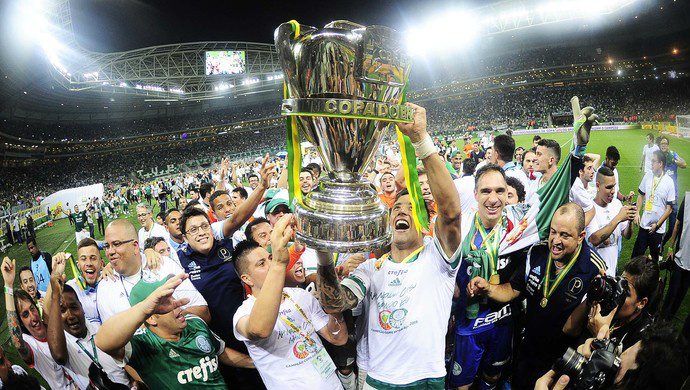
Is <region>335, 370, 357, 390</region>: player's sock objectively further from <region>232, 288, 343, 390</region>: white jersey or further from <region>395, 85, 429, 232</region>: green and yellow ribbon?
<region>395, 85, 429, 232</region>: green and yellow ribbon

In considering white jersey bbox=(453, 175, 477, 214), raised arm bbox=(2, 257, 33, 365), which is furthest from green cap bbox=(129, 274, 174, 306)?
white jersey bbox=(453, 175, 477, 214)

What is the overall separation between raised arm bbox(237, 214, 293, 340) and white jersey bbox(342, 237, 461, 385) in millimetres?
467

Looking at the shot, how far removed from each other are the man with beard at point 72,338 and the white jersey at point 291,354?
970 mm

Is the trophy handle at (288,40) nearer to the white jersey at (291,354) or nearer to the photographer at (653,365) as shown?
the white jersey at (291,354)

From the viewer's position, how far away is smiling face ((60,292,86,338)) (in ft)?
8.29

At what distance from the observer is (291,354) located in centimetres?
201

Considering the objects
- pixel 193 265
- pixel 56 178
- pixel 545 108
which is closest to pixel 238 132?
pixel 56 178

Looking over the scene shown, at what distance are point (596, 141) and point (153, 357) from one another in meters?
23.3

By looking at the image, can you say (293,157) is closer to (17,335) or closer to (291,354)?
(291,354)

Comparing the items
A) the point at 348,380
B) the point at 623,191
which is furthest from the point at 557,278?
the point at 623,191

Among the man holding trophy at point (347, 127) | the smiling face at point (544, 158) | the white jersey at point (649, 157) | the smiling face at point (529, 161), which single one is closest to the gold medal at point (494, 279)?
the man holding trophy at point (347, 127)

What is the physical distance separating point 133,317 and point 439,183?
1.53m

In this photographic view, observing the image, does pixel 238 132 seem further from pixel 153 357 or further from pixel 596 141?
pixel 153 357

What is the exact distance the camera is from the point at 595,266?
2.49 metres
